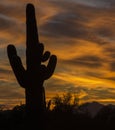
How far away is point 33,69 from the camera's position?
1898 cm

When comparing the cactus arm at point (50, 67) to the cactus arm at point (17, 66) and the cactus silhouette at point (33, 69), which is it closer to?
the cactus silhouette at point (33, 69)

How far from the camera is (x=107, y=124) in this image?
25.6 m

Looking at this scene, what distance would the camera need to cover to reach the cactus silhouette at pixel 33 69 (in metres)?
18.9

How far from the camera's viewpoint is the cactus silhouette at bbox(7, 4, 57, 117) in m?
18.9

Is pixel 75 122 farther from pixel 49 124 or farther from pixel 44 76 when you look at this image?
pixel 44 76

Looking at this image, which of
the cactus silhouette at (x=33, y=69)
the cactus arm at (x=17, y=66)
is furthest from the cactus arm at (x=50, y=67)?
the cactus arm at (x=17, y=66)

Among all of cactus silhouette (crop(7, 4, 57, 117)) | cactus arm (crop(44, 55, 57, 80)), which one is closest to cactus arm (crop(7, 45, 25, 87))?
cactus silhouette (crop(7, 4, 57, 117))

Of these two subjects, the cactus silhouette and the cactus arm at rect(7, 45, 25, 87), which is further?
the cactus silhouette

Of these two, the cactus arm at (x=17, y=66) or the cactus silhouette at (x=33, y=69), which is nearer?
the cactus arm at (x=17, y=66)

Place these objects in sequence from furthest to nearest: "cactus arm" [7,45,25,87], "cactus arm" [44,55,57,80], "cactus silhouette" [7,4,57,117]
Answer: "cactus arm" [44,55,57,80] < "cactus silhouette" [7,4,57,117] < "cactus arm" [7,45,25,87]

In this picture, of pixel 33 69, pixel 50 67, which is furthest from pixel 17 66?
pixel 50 67

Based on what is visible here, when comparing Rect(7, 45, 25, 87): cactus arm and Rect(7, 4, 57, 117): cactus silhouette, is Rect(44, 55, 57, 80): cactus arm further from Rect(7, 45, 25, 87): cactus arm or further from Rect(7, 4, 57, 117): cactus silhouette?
Rect(7, 45, 25, 87): cactus arm

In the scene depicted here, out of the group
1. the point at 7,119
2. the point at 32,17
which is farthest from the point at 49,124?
the point at 32,17

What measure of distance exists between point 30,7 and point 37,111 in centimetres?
423
